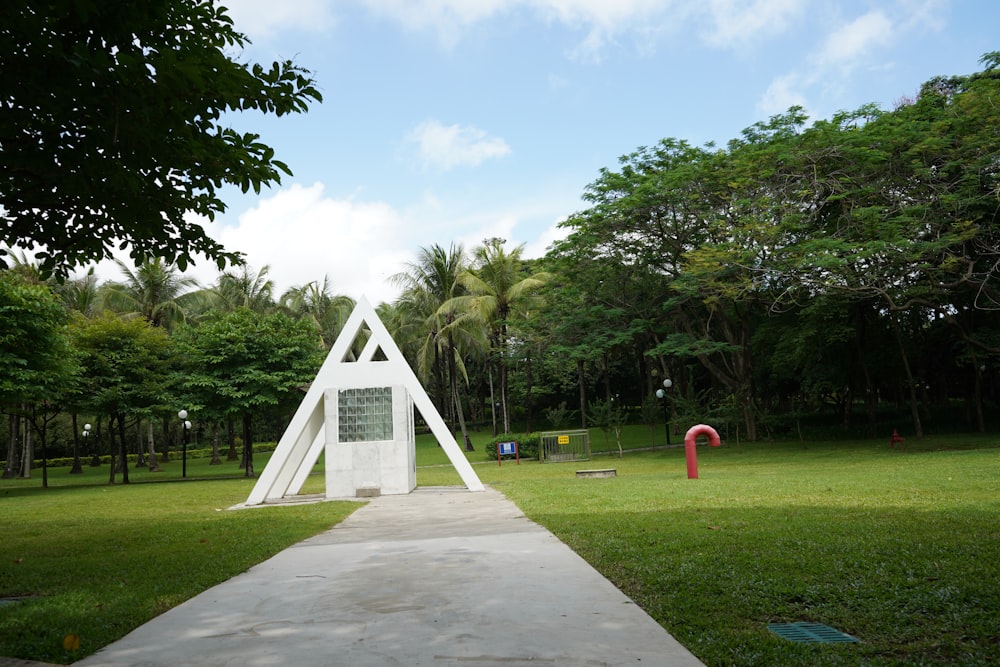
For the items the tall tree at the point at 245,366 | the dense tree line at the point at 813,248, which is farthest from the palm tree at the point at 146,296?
the dense tree line at the point at 813,248

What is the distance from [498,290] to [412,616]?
3436cm

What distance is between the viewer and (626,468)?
24.8 meters

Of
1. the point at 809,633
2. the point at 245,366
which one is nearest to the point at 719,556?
the point at 809,633

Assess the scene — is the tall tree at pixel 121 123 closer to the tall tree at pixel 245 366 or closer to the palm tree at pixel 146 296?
the tall tree at pixel 245 366

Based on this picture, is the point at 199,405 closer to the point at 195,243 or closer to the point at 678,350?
the point at 678,350

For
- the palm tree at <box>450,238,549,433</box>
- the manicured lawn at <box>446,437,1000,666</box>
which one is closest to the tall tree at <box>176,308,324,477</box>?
the palm tree at <box>450,238,549,433</box>

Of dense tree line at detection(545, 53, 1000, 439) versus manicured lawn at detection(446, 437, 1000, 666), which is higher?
dense tree line at detection(545, 53, 1000, 439)

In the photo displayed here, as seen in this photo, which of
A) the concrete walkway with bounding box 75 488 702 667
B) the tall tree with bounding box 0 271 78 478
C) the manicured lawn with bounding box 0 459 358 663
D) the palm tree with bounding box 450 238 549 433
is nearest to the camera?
the concrete walkway with bounding box 75 488 702 667

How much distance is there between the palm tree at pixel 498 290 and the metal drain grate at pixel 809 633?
32.0 meters

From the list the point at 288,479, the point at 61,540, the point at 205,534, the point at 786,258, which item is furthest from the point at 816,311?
the point at 61,540

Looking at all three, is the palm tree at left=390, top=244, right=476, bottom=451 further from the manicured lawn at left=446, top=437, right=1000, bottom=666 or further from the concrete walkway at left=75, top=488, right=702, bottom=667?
the concrete walkway at left=75, top=488, right=702, bottom=667

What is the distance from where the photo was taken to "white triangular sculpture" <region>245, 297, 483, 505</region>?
1711cm

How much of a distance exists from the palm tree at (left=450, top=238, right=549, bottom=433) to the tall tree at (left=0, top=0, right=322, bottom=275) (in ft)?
97.9

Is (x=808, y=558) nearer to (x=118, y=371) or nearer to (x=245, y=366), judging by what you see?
(x=245, y=366)
